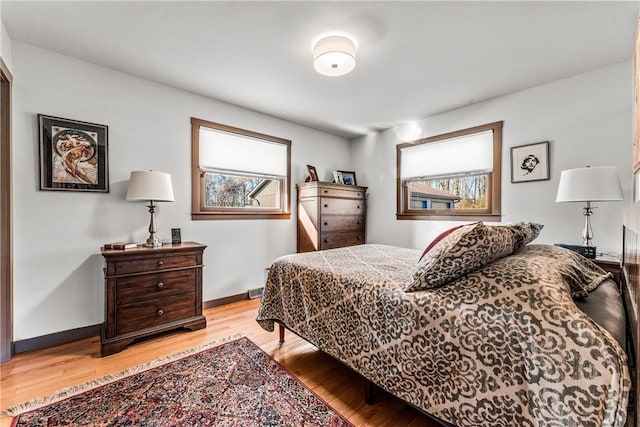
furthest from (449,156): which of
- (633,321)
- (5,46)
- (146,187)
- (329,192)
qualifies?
(5,46)

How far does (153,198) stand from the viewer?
7.76 ft

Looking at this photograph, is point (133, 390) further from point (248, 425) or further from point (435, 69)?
point (435, 69)

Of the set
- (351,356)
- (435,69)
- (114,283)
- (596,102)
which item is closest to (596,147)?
(596,102)

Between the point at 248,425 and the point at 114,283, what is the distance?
5.20 feet

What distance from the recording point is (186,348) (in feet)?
7.12

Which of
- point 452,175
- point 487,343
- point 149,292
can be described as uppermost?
point 452,175

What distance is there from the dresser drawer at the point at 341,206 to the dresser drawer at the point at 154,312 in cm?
193

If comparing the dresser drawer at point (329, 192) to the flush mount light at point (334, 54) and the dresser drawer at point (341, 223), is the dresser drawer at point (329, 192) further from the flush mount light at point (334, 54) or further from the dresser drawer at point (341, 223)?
the flush mount light at point (334, 54)

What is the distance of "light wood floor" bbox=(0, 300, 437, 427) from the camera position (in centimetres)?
150

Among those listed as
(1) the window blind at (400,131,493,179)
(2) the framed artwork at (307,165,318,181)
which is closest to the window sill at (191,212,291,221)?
(2) the framed artwork at (307,165,318,181)

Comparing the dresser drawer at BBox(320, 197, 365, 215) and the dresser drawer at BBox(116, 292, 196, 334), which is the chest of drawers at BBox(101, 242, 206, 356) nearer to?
the dresser drawer at BBox(116, 292, 196, 334)

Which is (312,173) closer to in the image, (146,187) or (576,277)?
(146,187)

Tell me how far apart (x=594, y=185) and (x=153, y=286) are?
3.76 m

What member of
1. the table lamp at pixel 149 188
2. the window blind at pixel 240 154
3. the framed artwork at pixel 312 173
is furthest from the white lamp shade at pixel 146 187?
the framed artwork at pixel 312 173
